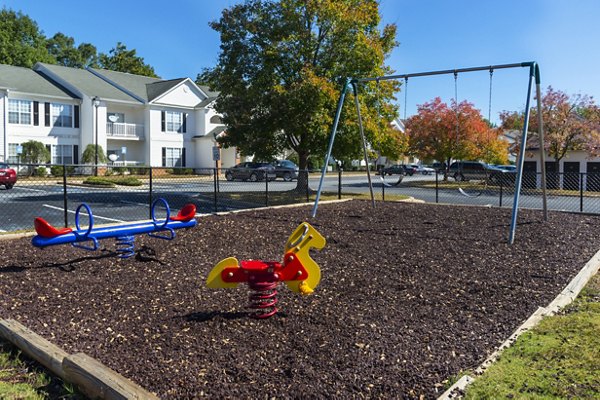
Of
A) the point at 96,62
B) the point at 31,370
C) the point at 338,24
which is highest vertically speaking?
the point at 96,62

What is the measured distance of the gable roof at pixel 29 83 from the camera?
1260 inches

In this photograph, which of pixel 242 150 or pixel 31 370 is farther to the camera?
pixel 242 150

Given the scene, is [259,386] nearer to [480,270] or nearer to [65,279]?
[65,279]

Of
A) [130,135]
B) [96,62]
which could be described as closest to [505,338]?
[130,135]

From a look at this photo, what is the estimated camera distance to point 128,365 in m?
3.69

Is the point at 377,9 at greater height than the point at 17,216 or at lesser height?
greater

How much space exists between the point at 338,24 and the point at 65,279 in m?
14.0

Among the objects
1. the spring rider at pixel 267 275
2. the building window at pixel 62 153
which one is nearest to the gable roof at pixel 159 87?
the building window at pixel 62 153

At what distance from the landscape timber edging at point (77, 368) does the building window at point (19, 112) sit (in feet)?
106

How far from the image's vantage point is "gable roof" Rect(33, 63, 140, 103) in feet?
116

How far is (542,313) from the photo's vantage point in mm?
4930

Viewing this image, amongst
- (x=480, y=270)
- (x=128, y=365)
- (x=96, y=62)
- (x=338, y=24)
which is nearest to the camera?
(x=128, y=365)

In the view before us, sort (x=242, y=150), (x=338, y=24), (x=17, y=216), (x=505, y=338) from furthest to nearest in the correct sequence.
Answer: (x=242, y=150)
(x=338, y=24)
(x=17, y=216)
(x=505, y=338)

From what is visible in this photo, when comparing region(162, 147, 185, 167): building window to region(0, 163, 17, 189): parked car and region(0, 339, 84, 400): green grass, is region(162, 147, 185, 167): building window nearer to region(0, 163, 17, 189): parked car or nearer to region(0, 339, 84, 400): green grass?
region(0, 163, 17, 189): parked car
